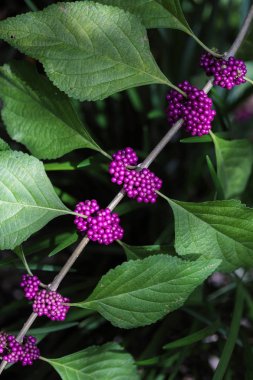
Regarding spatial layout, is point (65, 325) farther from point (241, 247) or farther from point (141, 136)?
point (141, 136)

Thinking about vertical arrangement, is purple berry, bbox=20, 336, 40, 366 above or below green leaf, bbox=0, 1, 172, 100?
below

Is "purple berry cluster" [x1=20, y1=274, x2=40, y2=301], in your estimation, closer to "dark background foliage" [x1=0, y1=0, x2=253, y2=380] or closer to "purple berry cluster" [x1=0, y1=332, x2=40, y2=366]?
"purple berry cluster" [x1=0, y1=332, x2=40, y2=366]

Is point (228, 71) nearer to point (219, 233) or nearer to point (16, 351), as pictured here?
point (219, 233)

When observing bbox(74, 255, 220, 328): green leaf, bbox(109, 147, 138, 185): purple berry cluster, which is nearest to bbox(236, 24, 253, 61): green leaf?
bbox(109, 147, 138, 185): purple berry cluster

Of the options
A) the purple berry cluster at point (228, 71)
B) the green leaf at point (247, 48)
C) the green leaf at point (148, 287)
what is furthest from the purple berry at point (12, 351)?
the green leaf at point (247, 48)

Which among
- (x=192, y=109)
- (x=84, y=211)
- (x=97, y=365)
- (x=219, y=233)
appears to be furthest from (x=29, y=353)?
(x=192, y=109)

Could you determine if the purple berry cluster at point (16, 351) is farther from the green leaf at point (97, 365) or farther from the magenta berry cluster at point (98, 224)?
the magenta berry cluster at point (98, 224)
